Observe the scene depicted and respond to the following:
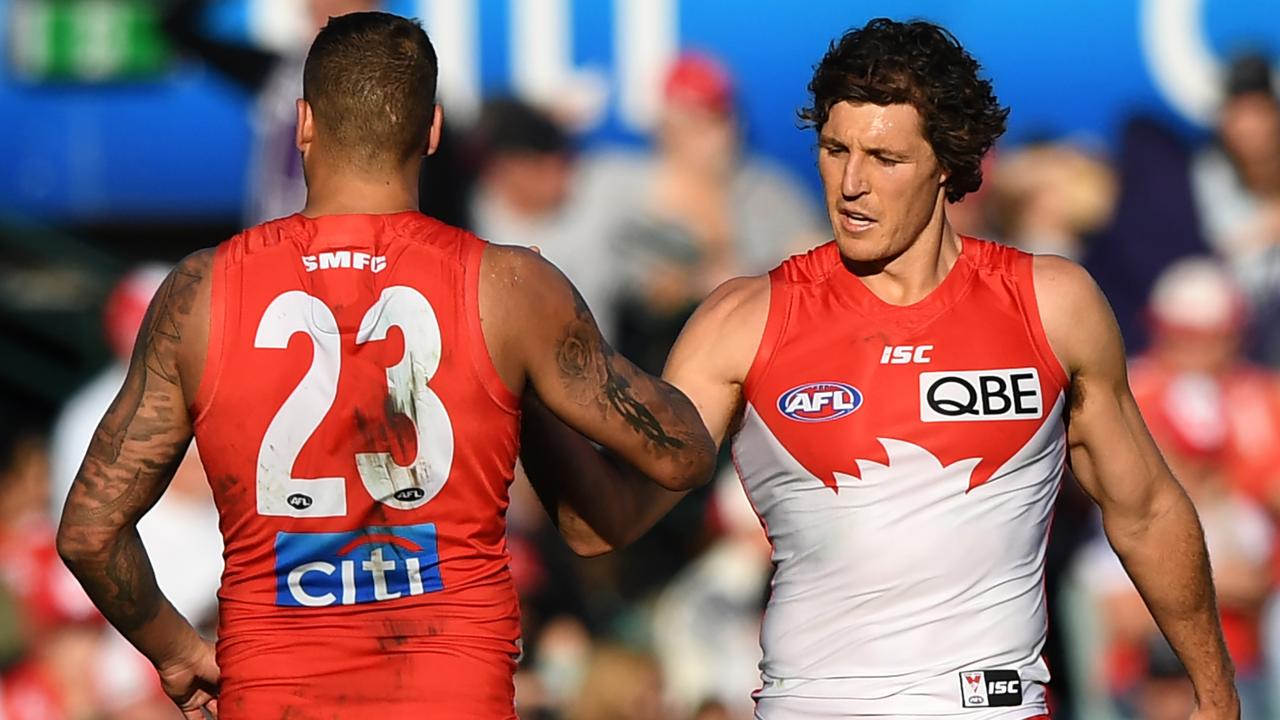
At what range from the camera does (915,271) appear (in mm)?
4480

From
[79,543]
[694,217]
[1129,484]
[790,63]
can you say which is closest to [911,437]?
[1129,484]

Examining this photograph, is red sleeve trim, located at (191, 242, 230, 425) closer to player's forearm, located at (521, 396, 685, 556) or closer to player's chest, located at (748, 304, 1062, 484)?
player's forearm, located at (521, 396, 685, 556)

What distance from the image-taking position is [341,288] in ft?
12.5

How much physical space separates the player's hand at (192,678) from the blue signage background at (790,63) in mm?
5581

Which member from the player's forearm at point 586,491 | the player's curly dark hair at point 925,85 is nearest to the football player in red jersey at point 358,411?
the player's forearm at point 586,491

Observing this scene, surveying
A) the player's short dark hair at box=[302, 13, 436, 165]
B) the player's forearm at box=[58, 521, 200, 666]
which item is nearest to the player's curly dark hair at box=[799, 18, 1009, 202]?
the player's short dark hair at box=[302, 13, 436, 165]

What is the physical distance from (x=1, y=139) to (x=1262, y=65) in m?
6.15

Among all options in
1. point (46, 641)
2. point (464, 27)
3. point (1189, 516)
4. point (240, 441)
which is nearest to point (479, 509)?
point (240, 441)

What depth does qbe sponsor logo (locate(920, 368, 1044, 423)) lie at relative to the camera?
4.30 m

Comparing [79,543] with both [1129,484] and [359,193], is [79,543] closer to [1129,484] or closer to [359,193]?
[359,193]

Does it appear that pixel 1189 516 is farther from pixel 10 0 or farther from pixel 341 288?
pixel 10 0

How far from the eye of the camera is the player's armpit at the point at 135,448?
384 cm

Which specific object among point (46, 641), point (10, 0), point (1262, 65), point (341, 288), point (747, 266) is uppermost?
point (10, 0)

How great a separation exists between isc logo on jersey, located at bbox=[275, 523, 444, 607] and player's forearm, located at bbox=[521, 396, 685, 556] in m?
0.55
